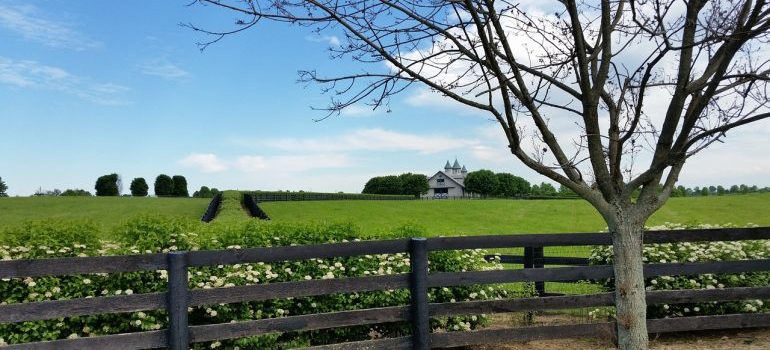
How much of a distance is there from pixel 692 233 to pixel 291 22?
207 inches

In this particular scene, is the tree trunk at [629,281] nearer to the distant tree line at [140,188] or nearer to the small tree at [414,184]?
the distant tree line at [140,188]

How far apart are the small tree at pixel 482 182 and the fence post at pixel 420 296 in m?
115

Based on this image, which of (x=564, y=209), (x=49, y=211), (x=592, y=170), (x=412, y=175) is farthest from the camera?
(x=412, y=175)

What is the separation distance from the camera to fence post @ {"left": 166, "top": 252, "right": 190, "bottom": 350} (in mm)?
4996

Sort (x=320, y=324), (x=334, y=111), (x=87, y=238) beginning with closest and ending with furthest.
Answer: (x=334, y=111) < (x=320, y=324) < (x=87, y=238)

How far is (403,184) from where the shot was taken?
11556cm

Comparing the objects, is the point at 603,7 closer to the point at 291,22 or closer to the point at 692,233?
the point at 291,22

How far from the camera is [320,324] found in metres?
5.57

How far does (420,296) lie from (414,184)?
4314 inches

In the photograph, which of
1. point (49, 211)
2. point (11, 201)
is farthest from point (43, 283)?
point (11, 201)

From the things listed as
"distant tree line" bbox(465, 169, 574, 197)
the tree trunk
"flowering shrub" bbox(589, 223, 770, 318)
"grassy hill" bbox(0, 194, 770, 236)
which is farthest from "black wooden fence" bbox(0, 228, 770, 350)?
"distant tree line" bbox(465, 169, 574, 197)

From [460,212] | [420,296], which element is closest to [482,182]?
[460,212]

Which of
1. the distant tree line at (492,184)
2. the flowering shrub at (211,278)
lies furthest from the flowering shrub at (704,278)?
the distant tree line at (492,184)

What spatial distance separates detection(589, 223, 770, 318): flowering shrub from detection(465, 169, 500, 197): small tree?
11206cm
